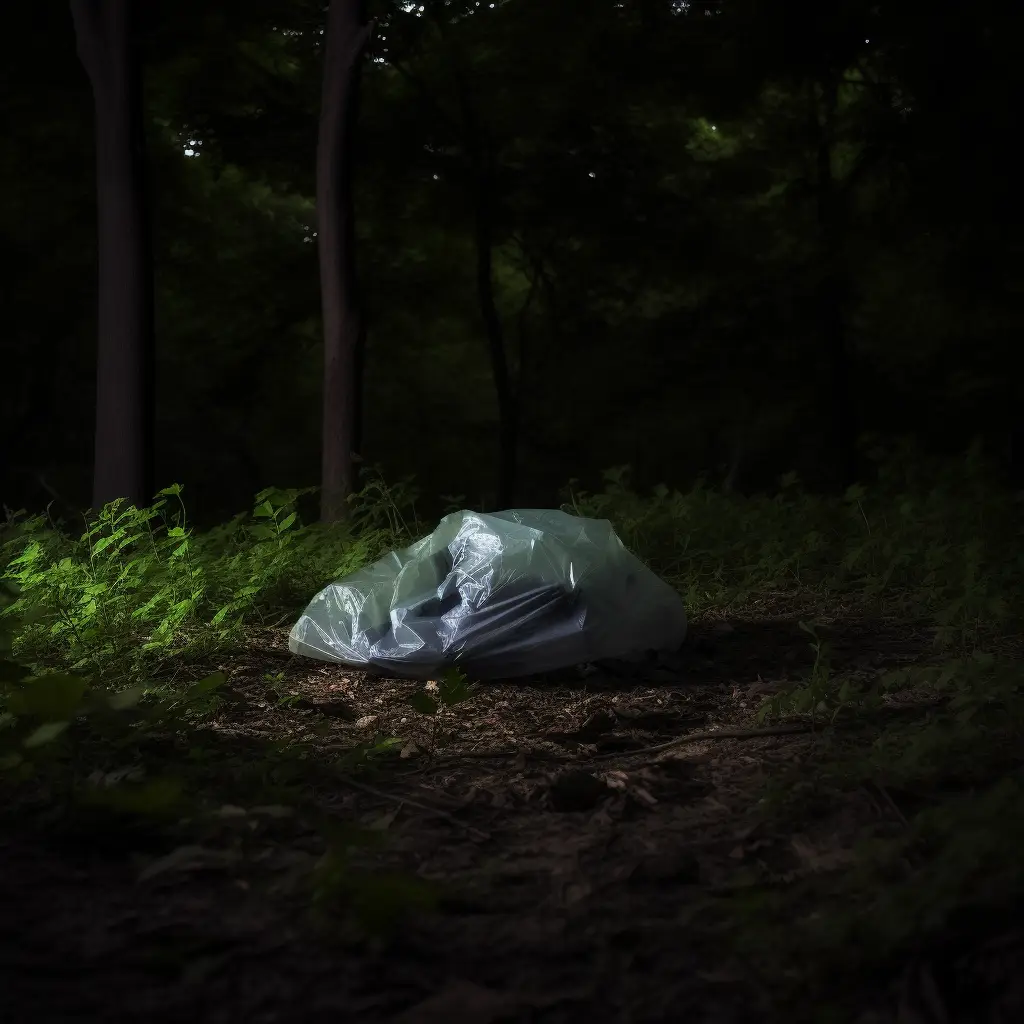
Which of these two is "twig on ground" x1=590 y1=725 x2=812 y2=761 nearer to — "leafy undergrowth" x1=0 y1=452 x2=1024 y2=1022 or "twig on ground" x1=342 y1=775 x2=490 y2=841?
"leafy undergrowth" x1=0 y1=452 x2=1024 y2=1022

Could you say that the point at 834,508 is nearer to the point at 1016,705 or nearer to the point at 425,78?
the point at 1016,705

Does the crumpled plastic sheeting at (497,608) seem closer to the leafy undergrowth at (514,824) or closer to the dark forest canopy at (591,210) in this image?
the leafy undergrowth at (514,824)

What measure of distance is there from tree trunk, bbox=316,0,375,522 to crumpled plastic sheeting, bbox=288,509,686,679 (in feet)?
9.19

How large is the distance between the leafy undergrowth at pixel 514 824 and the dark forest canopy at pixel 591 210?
6287 millimetres

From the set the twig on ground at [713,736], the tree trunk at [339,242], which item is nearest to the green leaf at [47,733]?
the twig on ground at [713,736]

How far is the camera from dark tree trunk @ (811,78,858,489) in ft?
35.3

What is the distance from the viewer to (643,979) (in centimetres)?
150

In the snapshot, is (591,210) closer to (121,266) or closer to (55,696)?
(121,266)

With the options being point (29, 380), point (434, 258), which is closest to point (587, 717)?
point (434, 258)

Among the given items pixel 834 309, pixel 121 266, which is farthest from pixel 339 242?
pixel 834 309

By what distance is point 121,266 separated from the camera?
654cm

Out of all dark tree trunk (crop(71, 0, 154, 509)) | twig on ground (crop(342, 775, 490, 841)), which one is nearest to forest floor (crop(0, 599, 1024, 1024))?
twig on ground (crop(342, 775, 490, 841))

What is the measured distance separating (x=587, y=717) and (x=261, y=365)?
12.9 metres

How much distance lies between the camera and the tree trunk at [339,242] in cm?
702
